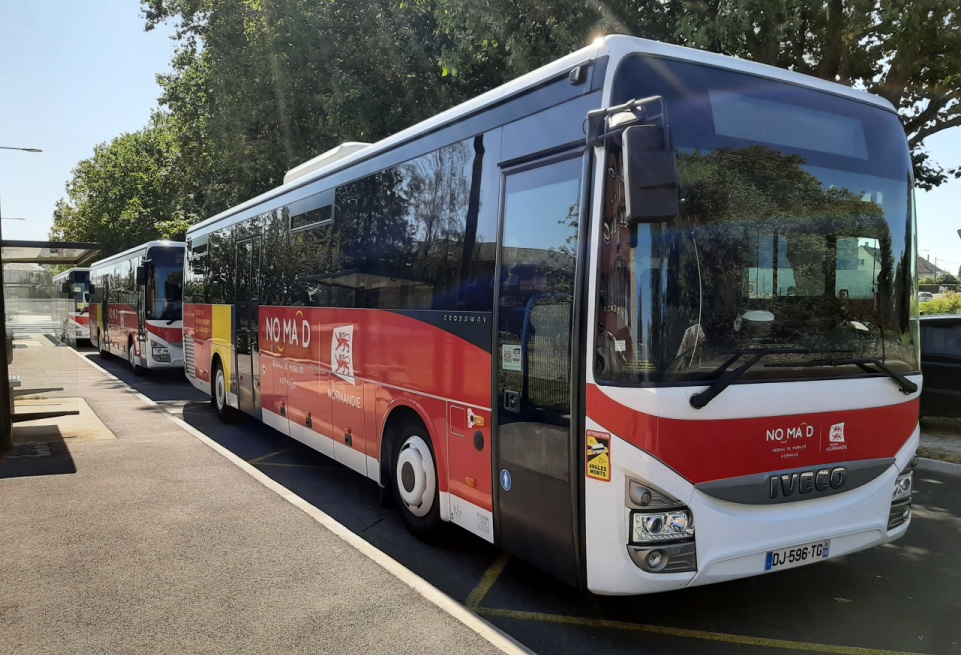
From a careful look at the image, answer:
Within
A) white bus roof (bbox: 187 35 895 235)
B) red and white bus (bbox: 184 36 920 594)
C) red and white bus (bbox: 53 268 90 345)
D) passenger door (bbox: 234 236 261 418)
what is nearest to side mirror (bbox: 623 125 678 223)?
red and white bus (bbox: 184 36 920 594)

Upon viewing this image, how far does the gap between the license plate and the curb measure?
520 cm

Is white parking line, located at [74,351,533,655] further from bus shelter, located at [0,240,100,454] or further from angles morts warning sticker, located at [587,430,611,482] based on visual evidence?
bus shelter, located at [0,240,100,454]

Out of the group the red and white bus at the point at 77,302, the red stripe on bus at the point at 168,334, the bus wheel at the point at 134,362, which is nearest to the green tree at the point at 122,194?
the red and white bus at the point at 77,302

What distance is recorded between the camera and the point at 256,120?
20375 mm

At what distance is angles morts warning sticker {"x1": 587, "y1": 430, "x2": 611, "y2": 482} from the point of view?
4.14 metres

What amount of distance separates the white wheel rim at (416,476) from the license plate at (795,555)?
261cm

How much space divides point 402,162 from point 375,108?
38.6ft

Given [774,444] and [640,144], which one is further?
[774,444]

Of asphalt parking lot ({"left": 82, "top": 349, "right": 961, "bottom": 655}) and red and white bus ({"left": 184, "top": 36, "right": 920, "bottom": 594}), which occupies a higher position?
red and white bus ({"left": 184, "top": 36, "right": 920, "bottom": 594})

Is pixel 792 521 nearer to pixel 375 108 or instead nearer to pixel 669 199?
pixel 669 199

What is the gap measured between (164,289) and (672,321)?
A: 59.3 ft

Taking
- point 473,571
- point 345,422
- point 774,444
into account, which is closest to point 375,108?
point 345,422

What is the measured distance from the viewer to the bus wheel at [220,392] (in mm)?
12398

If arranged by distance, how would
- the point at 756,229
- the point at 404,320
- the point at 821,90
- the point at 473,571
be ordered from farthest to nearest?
the point at 404,320 < the point at 473,571 < the point at 821,90 < the point at 756,229
